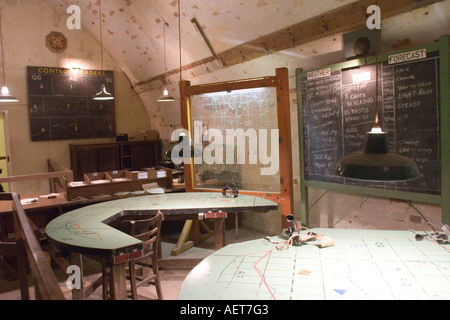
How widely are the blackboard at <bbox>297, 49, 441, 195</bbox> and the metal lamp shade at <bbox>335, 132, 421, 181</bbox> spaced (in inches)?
75.5

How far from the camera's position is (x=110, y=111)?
9.25 metres

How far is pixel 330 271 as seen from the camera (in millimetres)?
2414

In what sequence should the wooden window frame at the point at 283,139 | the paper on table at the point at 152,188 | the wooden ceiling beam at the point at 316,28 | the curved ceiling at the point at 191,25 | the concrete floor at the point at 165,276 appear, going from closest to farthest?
the wooden ceiling beam at the point at 316,28
the curved ceiling at the point at 191,25
the concrete floor at the point at 165,276
the wooden window frame at the point at 283,139
the paper on table at the point at 152,188

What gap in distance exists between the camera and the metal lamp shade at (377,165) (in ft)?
6.82

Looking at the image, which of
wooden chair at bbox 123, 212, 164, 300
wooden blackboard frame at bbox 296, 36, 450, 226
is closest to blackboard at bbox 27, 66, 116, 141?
wooden chair at bbox 123, 212, 164, 300

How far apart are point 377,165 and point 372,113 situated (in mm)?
2407

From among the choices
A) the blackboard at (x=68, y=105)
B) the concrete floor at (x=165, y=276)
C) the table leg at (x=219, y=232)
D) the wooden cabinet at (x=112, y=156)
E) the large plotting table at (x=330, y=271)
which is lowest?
Answer: the concrete floor at (x=165, y=276)

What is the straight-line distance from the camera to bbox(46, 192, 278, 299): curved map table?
2.96m

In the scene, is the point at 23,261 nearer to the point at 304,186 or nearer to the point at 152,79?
the point at 304,186

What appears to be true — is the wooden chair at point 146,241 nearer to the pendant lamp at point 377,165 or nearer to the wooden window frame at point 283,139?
the wooden window frame at point 283,139

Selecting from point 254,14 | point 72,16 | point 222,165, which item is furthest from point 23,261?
point 72,16

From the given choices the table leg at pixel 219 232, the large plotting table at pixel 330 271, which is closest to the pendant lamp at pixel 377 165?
the large plotting table at pixel 330 271

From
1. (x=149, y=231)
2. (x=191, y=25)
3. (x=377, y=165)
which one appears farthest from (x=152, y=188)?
(x=377, y=165)

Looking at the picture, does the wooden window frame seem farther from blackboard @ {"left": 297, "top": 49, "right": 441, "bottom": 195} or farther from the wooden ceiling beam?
the wooden ceiling beam
